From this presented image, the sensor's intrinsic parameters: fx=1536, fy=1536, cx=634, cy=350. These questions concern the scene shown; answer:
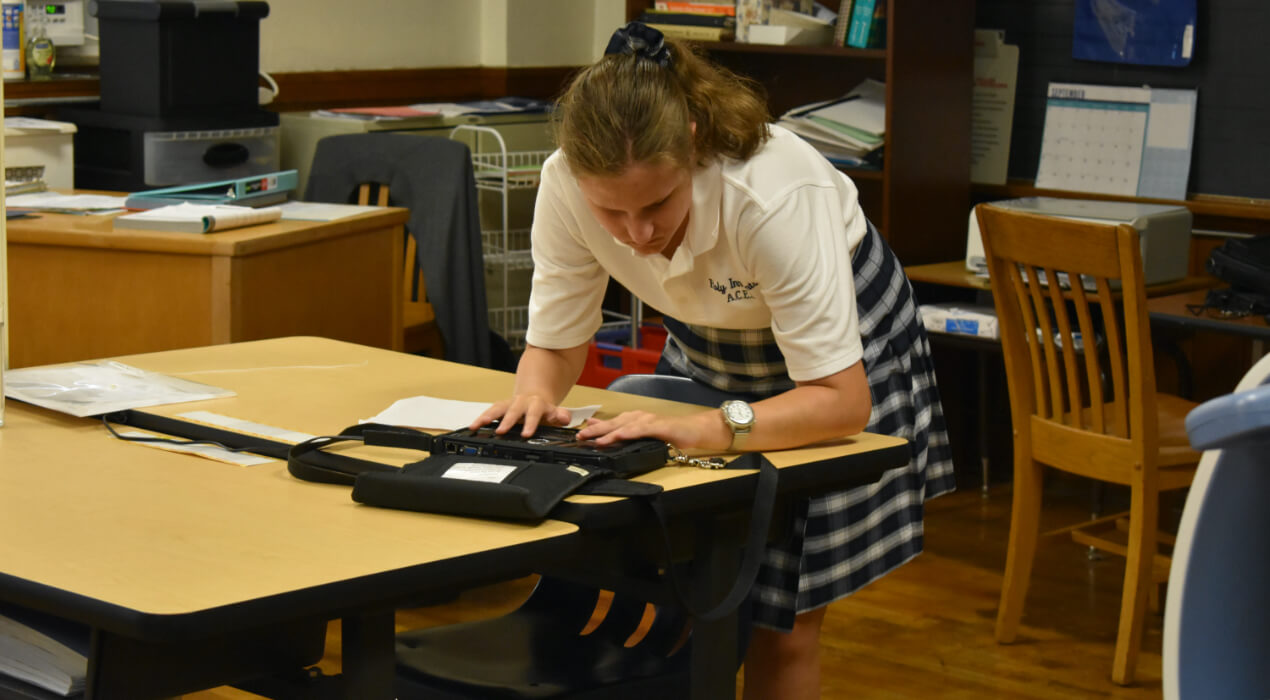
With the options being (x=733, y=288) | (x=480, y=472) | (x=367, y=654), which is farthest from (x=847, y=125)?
(x=367, y=654)

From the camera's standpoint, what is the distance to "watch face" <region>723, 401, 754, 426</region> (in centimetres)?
154

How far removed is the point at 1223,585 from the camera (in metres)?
0.62

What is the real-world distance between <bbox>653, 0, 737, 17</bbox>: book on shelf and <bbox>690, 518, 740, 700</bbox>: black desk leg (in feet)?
9.93

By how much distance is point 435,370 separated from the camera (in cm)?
196

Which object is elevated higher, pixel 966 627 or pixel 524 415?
pixel 524 415

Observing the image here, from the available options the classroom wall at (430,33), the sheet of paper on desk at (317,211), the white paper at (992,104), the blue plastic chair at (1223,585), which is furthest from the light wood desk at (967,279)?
the blue plastic chair at (1223,585)

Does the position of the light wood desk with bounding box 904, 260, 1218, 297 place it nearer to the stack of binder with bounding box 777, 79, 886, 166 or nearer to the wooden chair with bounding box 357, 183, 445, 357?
the stack of binder with bounding box 777, 79, 886, 166

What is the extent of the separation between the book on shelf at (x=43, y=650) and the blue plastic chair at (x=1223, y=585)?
2.84 ft

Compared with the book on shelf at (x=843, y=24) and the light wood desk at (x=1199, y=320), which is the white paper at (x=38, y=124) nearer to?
the book on shelf at (x=843, y=24)

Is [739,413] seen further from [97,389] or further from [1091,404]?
[1091,404]

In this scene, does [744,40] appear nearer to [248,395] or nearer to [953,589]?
[953,589]

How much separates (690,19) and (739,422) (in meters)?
2.92

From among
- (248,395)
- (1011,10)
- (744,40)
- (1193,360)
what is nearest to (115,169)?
(744,40)

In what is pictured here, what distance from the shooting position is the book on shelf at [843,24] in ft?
13.1
